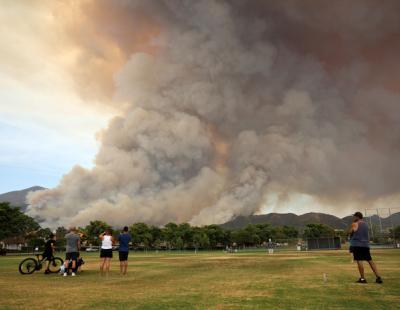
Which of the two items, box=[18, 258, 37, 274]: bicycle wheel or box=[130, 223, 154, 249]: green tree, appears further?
box=[130, 223, 154, 249]: green tree

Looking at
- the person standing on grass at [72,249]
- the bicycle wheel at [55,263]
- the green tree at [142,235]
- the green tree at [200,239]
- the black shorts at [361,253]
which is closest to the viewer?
the black shorts at [361,253]

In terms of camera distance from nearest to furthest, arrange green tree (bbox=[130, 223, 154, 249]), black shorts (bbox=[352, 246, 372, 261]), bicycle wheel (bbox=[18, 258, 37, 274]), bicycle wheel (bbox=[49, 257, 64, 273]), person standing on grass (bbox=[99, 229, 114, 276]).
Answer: black shorts (bbox=[352, 246, 372, 261]) < person standing on grass (bbox=[99, 229, 114, 276]) < bicycle wheel (bbox=[18, 258, 37, 274]) < bicycle wheel (bbox=[49, 257, 64, 273]) < green tree (bbox=[130, 223, 154, 249])

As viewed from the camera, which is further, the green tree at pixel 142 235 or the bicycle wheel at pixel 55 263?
the green tree at pixel 142 235

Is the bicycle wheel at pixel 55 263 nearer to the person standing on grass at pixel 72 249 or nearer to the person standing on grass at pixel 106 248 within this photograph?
the person standing on grass at pixel 72 249

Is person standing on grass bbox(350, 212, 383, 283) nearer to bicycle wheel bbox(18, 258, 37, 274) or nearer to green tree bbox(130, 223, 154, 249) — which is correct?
bicycle wheel bbox(18, 258, 37, 274)

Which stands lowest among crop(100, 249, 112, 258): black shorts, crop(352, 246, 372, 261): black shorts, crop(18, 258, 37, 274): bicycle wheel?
crop(18, 258, 37, 274): bicycle wheel

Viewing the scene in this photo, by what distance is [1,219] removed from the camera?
9494 centimetres

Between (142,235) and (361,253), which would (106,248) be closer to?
(361,253)

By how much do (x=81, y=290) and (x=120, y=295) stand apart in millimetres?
2142

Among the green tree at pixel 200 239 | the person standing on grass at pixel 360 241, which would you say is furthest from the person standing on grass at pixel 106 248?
the green tree at pixel 200 239

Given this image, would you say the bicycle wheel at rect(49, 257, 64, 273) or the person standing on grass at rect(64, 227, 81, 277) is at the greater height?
the person standing on grass at rect(64, 227, 81, 277)

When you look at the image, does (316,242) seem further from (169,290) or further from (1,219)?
(1,219)

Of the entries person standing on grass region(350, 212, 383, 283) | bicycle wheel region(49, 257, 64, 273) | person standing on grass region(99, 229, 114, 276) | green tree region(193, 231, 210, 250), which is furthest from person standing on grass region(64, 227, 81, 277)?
green tree region(193, 231, 210, 250)

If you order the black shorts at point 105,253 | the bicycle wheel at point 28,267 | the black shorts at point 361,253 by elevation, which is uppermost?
the black shorts at point 361,253
